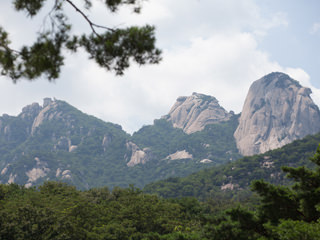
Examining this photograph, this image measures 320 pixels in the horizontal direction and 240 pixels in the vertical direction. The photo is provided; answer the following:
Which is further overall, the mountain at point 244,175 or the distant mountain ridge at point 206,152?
the distant mountain ridge at point 206,152

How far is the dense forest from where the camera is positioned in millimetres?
13820

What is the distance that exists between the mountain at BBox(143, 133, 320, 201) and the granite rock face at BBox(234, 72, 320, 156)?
36.3 metres

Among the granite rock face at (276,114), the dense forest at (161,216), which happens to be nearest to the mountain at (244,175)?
the granite rock face at (276,114)

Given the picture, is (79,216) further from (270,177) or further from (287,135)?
(287,135)

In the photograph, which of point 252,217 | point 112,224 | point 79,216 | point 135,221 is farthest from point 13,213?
point 252,217

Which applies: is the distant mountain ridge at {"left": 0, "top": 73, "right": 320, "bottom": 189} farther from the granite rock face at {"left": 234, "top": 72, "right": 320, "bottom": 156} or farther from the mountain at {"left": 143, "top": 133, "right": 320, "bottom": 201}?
the mountain at {"left": 143, "top": 133, "right": 320, "bottom": 201}

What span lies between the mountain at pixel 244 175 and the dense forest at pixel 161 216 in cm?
4988

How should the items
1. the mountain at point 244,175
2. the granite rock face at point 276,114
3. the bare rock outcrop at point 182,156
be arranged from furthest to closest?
the bare rock outcrop at point 182,156
the granite rock face at point 276,114
the mountain at point 244,175

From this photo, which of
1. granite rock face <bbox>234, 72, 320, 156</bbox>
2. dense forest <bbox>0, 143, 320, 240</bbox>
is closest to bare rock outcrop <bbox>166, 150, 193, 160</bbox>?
granite rock face <bbox>234, 72, 320, 156</bbox>

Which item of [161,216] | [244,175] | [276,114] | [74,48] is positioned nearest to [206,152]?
[276,114]

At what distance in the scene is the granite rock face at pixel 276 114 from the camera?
458ft

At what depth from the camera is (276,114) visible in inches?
5851

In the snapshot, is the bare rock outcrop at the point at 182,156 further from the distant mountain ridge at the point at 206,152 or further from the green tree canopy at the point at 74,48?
the green tree canopy at the point at 74,48

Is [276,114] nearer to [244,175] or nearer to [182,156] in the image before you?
[244,175]
